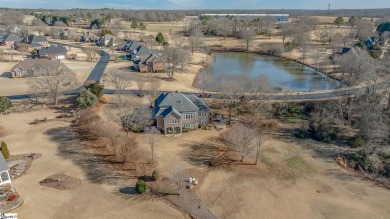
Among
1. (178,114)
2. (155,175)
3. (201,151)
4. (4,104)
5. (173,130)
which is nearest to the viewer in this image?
(155,175)

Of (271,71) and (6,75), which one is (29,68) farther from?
(271,71)

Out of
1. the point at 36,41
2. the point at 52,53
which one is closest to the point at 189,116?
the point at 52,53

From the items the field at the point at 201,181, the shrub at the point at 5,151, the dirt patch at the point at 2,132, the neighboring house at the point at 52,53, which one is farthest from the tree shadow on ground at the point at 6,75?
the shrub at the point at 5,151

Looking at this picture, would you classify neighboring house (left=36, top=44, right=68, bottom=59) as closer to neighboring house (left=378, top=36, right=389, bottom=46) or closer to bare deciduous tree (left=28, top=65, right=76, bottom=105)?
bare deciduous tree (left=28, top=65, right=76, bottom=105)

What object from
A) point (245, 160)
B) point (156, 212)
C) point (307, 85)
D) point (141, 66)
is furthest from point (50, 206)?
point (307, 85)

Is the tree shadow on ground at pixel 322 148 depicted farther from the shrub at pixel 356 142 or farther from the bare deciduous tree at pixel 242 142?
the bare deciduous tree at pixel 242 142
